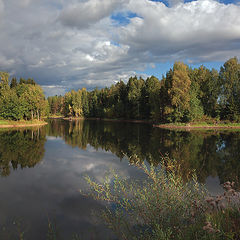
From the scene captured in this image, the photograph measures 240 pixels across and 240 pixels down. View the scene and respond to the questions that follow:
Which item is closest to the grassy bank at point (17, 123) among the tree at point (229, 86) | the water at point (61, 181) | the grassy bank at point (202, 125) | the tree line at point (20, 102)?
the tree line at point (20, 102)

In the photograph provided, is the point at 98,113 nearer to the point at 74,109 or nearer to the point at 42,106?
the point at 74,109

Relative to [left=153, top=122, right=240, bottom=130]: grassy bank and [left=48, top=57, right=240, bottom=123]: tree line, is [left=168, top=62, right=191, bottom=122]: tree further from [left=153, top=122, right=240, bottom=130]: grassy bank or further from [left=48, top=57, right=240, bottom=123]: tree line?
[left=153, top=122, right=240, bottom=130]: grassy bank

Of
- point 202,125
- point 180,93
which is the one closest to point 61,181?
point 180,93

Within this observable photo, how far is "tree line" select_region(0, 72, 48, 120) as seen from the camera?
2223 inches

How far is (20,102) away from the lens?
5778 centimetres

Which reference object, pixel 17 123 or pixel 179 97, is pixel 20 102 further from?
pixel 179 97

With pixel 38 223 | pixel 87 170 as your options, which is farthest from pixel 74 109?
pixel 38 223

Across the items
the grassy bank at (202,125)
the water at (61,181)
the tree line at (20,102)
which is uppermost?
the tree line at (20,102)

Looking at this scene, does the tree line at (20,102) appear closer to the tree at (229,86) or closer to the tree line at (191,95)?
the tree line at (191,95)

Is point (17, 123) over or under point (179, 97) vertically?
under

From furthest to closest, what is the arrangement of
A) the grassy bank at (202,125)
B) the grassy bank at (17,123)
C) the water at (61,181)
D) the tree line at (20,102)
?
the tree line at (20,102) < the grassy bank at (17,123) < the grassy bank at (202,125) < the water at (61,181)

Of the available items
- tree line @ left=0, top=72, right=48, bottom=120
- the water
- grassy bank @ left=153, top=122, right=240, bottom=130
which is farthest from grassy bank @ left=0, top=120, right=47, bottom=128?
grassy bank @ left=153, top=122, right=240, bottom=130

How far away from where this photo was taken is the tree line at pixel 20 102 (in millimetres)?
56469

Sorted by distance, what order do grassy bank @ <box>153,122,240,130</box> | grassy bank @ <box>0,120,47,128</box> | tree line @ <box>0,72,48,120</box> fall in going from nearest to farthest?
grassy bank @ <box>153,122,240,130</box> → grassy bank @ <box>0,120,47,128</box> → tree line @ <box>0,72,48,120</box>
